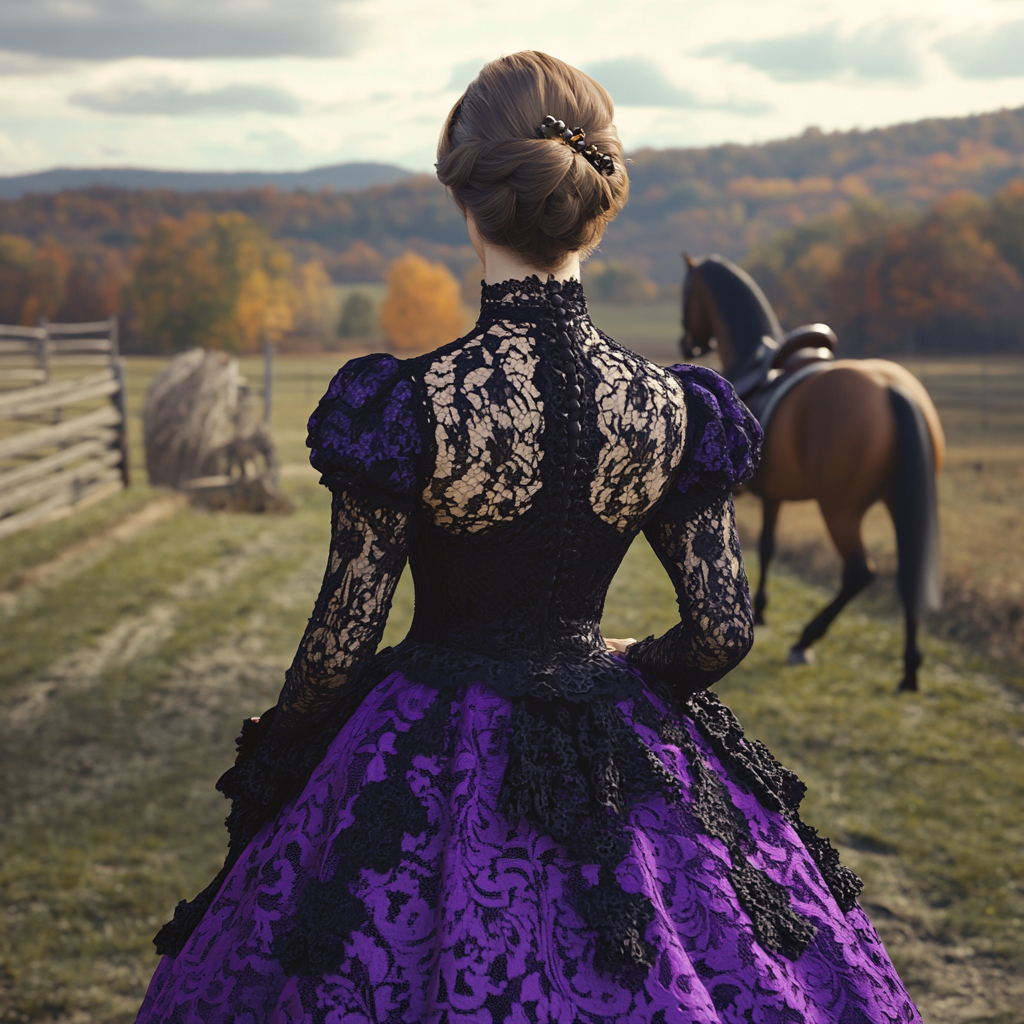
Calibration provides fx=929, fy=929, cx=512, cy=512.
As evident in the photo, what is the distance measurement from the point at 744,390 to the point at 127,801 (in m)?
4.66

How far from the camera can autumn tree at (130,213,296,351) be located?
44.4 metres

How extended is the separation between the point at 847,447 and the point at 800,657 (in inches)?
68.7

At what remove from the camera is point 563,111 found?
1.62 metres

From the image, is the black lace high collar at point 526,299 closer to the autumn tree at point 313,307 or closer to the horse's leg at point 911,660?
the horse's leg at point 911,660

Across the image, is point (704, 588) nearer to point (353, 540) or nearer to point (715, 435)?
point (715, 435)

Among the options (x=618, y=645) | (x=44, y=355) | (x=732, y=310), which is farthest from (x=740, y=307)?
(x=44, y=355)

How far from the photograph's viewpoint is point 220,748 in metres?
5.56

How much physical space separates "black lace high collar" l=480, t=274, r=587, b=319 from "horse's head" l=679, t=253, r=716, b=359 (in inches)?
229

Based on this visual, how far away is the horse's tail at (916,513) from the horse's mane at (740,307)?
4.88 ft

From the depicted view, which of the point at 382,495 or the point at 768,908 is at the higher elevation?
the point at 382,495

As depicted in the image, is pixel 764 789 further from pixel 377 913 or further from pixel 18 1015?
pixel 18 1015

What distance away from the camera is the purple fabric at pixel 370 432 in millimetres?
1560

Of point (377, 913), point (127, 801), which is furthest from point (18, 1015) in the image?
point (377, 913)

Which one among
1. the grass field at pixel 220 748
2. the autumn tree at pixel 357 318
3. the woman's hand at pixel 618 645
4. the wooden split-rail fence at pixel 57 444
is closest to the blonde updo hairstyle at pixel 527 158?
the woman's hand at pixel 618 645
